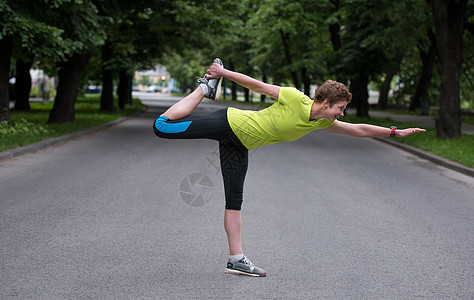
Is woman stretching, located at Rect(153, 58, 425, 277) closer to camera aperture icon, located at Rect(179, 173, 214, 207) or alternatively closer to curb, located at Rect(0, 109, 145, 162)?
camera aperture icon, located at Rect(179, 173, 214, 207)

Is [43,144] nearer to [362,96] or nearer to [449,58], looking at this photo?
[449,58]

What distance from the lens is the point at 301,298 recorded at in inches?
156

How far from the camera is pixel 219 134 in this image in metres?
4.19

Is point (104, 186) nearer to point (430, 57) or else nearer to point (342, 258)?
point (342, 258)

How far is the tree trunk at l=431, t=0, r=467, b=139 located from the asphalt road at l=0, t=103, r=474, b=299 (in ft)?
16.5

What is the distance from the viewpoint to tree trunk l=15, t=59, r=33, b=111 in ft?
95.0

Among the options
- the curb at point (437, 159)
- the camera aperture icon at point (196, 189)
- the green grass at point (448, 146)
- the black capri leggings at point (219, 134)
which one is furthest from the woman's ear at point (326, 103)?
the green grass at point (448, 146)

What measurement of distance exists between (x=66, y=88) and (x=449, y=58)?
1273cm

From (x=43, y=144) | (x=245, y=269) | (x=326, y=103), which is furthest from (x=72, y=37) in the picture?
(x=326, y=103)

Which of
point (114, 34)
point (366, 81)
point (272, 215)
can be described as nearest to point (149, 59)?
point (114, 34)

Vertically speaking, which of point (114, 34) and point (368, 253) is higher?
point (114, 34)

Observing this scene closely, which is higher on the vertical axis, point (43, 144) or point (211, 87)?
point (211, 87)

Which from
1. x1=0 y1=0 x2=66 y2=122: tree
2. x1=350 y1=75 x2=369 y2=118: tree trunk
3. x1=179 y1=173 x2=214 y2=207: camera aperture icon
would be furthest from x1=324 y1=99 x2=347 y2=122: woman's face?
x1=350 y1=75 x2=369 y2=118: tree trunk

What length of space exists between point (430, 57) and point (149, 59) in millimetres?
18215
